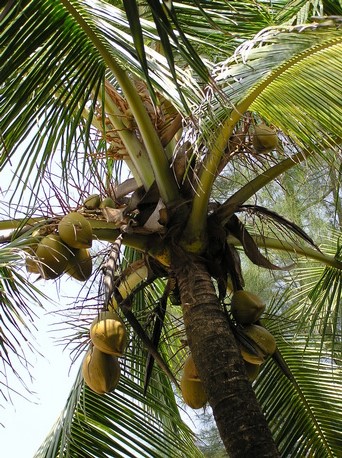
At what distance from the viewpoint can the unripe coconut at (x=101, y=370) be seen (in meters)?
2.53

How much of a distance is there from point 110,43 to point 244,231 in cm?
88

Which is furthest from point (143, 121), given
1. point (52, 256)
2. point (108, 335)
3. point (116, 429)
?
point (116, 429)

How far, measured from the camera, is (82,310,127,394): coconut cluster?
2.46 metres

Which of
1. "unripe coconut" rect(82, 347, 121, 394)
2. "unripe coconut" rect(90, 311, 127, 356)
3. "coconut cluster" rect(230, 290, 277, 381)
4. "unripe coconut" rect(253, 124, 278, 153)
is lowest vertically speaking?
"unripe coconut" rect(82, 347, 121, 394)

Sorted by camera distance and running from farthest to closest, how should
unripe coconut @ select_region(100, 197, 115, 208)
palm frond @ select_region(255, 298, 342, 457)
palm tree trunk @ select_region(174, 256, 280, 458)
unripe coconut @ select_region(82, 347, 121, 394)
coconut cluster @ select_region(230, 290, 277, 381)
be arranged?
palm frond @ select_region(255, 298, 342, 457) < unripe coconut @ select_region(100, 197, 115, 208) < coconut cluster @ select_region(230, 290, 277, 381) < unripe coconut @ select_region(82, 347, 121, 394) < palm tree trunk @ select_region(174, 256, 280, 458)

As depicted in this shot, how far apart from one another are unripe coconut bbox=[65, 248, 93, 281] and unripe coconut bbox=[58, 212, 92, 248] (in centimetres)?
6

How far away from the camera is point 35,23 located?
226 cm

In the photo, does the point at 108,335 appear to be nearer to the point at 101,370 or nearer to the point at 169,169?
the point at 101,370

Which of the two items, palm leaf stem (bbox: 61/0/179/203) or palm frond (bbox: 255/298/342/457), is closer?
palm leaf stem (bbox: 61/0/179/203)

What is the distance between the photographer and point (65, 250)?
2551mm

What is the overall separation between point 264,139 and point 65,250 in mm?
923

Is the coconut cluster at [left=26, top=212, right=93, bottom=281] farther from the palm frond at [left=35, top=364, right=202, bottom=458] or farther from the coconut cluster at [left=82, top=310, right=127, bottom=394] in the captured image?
the palm frond at [left=35, top=364, right=202, bottom=458]

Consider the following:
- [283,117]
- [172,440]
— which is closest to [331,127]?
[283,117]

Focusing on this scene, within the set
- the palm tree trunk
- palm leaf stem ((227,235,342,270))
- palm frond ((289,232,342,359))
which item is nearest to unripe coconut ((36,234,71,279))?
the palm tree trunk
